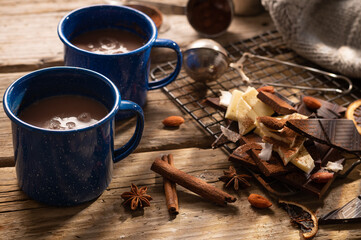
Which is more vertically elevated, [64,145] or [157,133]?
[64,145]

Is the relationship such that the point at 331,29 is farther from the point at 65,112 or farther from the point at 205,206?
the point at 65,112

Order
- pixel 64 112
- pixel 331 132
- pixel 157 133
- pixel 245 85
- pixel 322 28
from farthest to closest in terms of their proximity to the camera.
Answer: pixel 322 28
pixel 245 85
pixel 157 133
pixel 331 132
pixel 64 112

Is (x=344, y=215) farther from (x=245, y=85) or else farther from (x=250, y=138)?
(x=245, y=85)

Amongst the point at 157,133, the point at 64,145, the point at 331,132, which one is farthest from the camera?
the point at 157,133

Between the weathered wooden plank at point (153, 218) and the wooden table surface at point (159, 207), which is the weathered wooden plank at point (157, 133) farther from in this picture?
the weathered wooden plank at point (153, 218)

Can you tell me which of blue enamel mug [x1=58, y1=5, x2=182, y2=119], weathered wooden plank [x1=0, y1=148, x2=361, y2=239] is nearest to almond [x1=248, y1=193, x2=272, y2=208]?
weathered wooden plank [x1=0, y1=148, x2=361, y2=239]

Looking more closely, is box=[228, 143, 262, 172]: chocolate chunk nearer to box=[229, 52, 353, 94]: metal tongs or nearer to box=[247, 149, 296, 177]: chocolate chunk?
box=[247, 149, 296, 177]: chocolate chunk

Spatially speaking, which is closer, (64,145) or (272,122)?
(64,145)

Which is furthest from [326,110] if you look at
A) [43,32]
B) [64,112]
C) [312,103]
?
[43,32]
